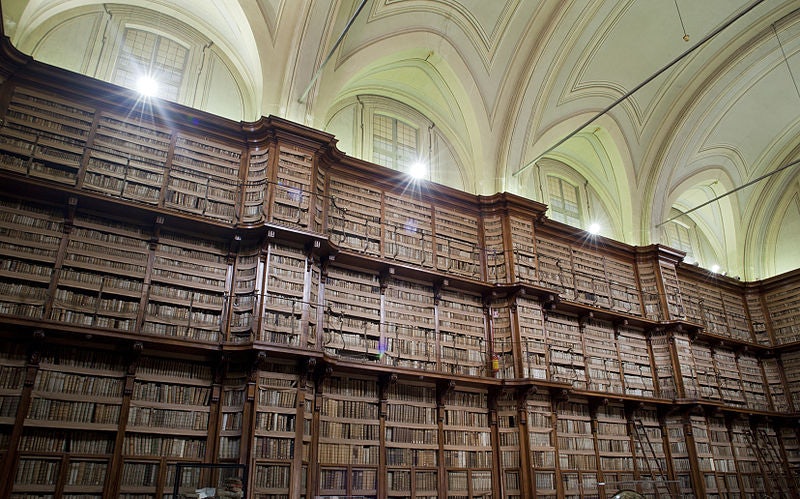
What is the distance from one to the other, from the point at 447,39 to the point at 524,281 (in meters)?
5.49

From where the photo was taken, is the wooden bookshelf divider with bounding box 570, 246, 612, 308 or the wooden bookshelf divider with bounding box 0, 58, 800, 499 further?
the wooden bookshelf divider with bounding box 570, 246, 612, 308

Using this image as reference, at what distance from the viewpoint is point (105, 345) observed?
25.6 ft

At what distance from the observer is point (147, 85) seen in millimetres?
10156

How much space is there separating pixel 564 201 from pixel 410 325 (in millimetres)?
6757

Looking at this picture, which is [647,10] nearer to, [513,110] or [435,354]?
[513,110]

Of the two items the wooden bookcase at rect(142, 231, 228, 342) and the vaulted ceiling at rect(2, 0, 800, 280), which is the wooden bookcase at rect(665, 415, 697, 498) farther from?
the wooden bookcase at rect(142, 231, 228, 342)

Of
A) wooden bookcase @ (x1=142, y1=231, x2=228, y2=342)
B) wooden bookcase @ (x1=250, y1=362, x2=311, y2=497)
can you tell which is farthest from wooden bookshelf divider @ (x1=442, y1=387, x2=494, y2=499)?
wooden bookcase @ (x1=142, y1=231, x2=228, y2=342)

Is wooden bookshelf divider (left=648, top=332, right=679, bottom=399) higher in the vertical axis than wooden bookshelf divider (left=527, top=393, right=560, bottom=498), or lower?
higher

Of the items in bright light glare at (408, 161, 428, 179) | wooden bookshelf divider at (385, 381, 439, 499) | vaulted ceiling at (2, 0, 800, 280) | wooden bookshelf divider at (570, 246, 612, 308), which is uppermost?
vaulted ceiling at (2, 0, 800, 280)

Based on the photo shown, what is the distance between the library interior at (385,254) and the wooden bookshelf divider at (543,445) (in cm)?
6

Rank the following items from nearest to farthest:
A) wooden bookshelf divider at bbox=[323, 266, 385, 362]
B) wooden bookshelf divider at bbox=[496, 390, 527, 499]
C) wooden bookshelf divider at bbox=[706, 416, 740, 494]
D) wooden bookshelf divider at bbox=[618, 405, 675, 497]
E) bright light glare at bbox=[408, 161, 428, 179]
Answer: wooden bookshelf divider at bbox=[323, 266, 385, 362], wooden bookshelf divider at bbox=[496, 390, 527, 499], wooden bookshelf divider at bbox=[618, 405, 675, 497], bright light glare at bbox=[408, 161, 428, 179], wooden bookshelf divider at bbox=[706, 416, 740, 494]

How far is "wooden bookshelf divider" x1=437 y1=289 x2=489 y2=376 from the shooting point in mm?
10914

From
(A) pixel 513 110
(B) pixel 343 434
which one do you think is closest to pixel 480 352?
(B) pixel 343 434

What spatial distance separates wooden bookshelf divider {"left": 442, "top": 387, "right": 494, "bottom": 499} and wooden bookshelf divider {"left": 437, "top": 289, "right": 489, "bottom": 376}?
0.48 m
